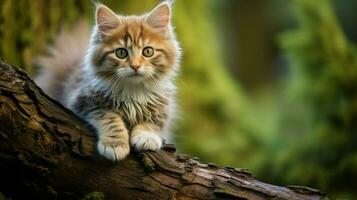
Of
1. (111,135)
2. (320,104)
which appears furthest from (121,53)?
(320,104)

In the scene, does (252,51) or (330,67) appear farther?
(252,51)

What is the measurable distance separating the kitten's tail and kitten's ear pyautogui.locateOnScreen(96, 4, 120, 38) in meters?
0.62

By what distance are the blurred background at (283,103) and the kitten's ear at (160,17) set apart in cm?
112

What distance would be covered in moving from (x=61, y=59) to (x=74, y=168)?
1.37 meters

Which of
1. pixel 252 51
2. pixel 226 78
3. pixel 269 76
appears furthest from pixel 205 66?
pixel 269 76

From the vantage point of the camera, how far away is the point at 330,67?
413 centimetres

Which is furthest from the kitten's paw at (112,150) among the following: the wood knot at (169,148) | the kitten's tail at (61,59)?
the kitten's tail at (61,59)

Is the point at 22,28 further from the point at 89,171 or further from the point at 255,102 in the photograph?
the point at 255,102

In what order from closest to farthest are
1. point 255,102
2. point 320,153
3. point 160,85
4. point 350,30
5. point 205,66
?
1. point 160,85
2. point 320,153
3. point 205,66
4. point 255,102
5. point 350,30

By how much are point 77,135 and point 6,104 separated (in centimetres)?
30

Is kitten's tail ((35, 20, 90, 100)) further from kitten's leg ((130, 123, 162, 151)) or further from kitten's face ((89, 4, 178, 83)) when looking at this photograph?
kitten's leg ((130, 123, 162, 151))

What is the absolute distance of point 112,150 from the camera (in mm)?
2346

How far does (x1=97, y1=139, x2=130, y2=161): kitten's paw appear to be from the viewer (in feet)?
7.69

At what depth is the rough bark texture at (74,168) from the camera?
2221 mm
